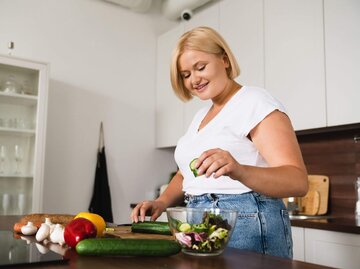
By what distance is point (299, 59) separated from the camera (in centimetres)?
240

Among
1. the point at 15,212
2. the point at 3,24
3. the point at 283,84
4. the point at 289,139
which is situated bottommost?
the point at 15,212

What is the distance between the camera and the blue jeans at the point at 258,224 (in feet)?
3.43

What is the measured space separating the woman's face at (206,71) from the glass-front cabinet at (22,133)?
1744 mm

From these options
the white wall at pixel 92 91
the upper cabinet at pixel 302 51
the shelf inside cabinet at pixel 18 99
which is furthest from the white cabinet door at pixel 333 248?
the shelf inside cabinet at pixel 18 99

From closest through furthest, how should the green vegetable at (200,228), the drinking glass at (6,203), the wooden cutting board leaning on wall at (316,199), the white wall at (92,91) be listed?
the green vegetable at (200,228) < the wooden cutting board leaning on wall at (316,199) < the drinking glass at (6,203) < the white wall at (92,91)

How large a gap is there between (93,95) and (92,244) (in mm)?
2664

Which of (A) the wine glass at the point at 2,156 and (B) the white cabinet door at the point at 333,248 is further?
(A) the wine glass at the point at 2,156

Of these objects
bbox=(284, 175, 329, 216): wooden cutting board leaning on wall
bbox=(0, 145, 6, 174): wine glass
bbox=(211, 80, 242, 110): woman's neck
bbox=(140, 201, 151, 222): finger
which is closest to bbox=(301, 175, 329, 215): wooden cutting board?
bbox=(284, 175, 329, 216): wooden cutting board leaning on wall

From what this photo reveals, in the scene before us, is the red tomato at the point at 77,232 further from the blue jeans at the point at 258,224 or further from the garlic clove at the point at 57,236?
the blue jeans at the point at 258,224

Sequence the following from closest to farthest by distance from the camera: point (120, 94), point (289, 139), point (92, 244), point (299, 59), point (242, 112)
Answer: point (92, 244)
point (289, 139)
point (242, 112)
point (299, 59)
point (120, 94)

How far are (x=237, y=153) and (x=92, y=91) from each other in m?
2.44

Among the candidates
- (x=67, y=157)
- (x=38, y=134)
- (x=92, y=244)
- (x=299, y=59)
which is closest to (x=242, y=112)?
(x=92, y=244)

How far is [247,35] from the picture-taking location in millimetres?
2803

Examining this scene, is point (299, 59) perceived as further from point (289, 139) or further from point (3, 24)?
point (3, 24)
